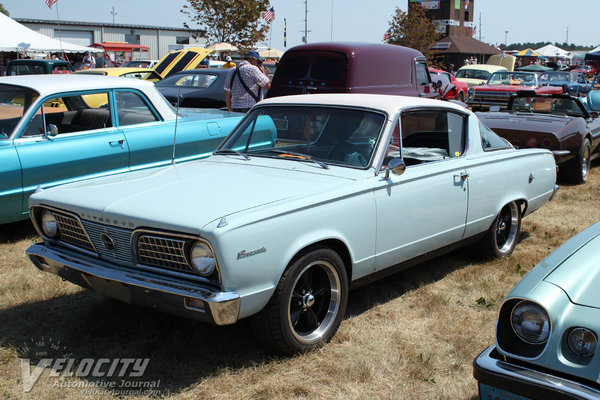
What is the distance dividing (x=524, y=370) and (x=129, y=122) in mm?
5005

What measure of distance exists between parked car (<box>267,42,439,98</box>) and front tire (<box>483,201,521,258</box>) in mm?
4311

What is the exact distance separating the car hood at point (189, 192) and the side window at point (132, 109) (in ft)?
7.76

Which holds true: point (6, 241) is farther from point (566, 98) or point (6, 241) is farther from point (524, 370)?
point (566, 98)

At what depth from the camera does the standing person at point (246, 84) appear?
8.86 metres

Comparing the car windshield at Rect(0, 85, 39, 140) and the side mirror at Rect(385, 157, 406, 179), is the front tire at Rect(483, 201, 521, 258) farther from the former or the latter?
the car windshield at Rect(0, 85, 39, 140)

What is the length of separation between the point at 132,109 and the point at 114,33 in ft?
182

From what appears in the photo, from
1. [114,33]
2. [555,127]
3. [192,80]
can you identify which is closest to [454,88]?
[192,80]

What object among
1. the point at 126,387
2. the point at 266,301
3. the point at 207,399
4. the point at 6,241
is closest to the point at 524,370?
the point at 266,301

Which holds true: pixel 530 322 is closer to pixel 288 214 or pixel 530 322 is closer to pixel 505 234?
pixel 288 214

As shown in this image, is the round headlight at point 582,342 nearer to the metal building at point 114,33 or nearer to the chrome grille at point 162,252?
the chrome grille at point 162,252

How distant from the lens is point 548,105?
30.5 ft

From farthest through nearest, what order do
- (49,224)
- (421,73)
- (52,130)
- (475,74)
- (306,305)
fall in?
(475,74) → (421,73) → (52,130) → (49,224) → (306,305)

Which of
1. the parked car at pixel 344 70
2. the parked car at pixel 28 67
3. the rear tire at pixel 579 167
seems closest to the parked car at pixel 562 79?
the parked car at pixel 344 70

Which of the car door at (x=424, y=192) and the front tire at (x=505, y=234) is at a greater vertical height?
the car door at (x=424, y=192)
